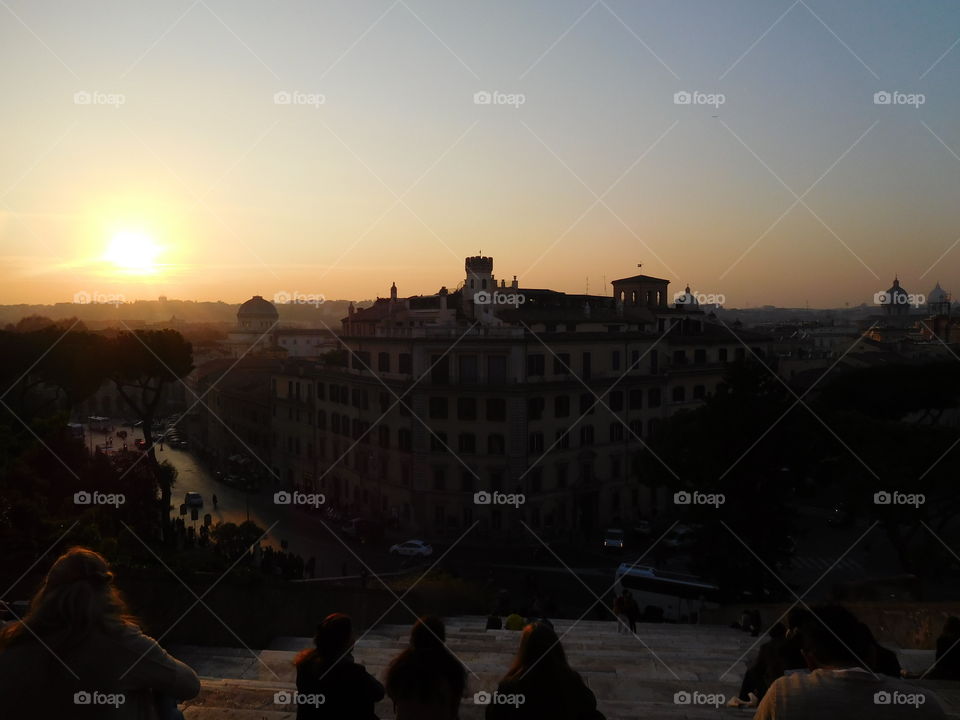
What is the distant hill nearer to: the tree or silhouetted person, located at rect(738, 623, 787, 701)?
the tree

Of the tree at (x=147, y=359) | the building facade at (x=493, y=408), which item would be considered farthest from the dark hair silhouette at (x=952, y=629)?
the tree at (x=147, y=359)

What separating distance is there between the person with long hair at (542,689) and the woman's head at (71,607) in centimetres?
197

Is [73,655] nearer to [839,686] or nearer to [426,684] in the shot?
[426,684]

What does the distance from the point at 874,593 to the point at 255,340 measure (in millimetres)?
66540

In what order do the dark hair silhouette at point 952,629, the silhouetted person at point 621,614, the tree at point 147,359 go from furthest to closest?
the tree at point 147,359
the silhouetted person at point 621,614
the dark hair silhouette at point 952,629

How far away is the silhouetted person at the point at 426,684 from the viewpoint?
3945 mm

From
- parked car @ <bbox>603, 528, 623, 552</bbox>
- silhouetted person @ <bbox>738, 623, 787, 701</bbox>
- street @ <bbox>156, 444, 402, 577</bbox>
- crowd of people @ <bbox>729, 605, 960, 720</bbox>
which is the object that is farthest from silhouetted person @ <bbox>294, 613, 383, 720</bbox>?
parked car @ <bbox>603, 528, 623, 552</bbox>

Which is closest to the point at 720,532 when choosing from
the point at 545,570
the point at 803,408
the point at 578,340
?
the point at 803,408

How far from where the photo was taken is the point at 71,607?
312cm

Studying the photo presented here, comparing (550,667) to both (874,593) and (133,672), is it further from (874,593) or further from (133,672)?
(874,593)

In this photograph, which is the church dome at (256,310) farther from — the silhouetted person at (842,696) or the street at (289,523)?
the silhouetted person at (842,696)

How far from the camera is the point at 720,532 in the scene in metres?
23.2

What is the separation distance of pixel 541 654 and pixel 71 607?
7.37 ft

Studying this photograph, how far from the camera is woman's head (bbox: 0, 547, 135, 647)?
123 inches
